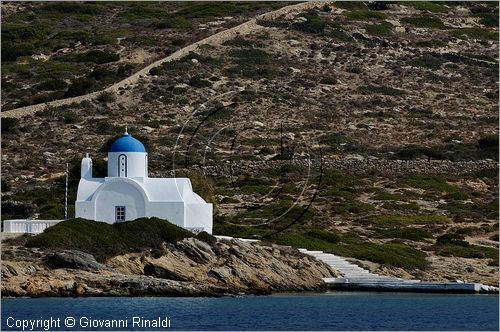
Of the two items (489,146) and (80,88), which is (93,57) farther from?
(489,146)

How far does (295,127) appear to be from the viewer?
4363 inches

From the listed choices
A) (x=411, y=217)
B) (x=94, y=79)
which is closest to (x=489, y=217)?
(x=411, y=217)

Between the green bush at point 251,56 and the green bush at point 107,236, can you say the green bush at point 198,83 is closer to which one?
the green bush at point 251,56

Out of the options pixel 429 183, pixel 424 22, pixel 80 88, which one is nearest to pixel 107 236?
pixel 429 183

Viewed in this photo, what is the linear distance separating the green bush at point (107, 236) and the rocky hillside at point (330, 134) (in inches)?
389

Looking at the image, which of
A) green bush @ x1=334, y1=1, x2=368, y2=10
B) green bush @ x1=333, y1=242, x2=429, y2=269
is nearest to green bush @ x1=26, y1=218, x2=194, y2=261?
green bush @ x1=333, y1=242, x2=429, y2=269

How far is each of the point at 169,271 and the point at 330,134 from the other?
1812 inches

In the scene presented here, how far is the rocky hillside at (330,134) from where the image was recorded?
84.0m

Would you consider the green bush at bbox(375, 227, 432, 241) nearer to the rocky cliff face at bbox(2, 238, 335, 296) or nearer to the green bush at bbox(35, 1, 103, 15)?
the rocky cliff face at bbox(2, 238, 335, 296)

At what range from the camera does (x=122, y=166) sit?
232ft

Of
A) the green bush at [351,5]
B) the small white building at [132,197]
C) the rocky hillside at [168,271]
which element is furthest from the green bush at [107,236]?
the green bush at [351,5]

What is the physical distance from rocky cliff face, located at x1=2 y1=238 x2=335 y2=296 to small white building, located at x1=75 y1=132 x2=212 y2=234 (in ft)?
8.34

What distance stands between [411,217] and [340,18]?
5204cm

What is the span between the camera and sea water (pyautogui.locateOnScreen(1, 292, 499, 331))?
53.0 metres
